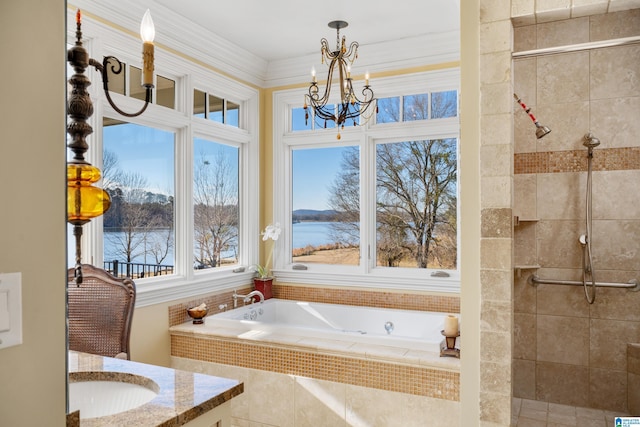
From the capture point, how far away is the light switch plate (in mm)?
721

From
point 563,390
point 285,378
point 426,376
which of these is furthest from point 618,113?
point 285,378

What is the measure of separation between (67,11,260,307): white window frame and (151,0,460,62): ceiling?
14.7 inches

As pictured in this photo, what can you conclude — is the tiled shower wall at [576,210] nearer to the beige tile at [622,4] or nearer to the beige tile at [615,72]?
the beige tile at [615,72]

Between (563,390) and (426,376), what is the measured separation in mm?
1248

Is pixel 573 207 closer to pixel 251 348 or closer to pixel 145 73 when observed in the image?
pixel 251 348

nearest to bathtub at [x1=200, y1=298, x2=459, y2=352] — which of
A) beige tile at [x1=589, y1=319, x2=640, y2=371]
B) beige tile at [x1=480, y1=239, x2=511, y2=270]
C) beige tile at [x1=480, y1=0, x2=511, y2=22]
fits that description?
beige tile at [x1=480, y1=239, x2=511, y2=270]

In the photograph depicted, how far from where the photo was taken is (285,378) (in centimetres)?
302

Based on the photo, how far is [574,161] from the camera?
10.6ft

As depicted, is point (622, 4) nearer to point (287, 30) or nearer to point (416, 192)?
point (416, 192)

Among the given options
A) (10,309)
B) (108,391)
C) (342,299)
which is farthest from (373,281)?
(10,309)

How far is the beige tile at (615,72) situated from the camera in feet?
10.1

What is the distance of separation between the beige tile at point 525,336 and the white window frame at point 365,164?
58 centimetres

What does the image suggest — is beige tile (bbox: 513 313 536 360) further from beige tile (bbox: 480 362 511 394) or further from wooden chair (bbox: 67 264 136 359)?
wooden chair (bbox: 67 264 136 359)

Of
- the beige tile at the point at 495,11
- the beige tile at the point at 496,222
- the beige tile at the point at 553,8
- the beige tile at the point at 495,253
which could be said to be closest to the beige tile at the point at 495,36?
the beige tile at the point at 495,11
